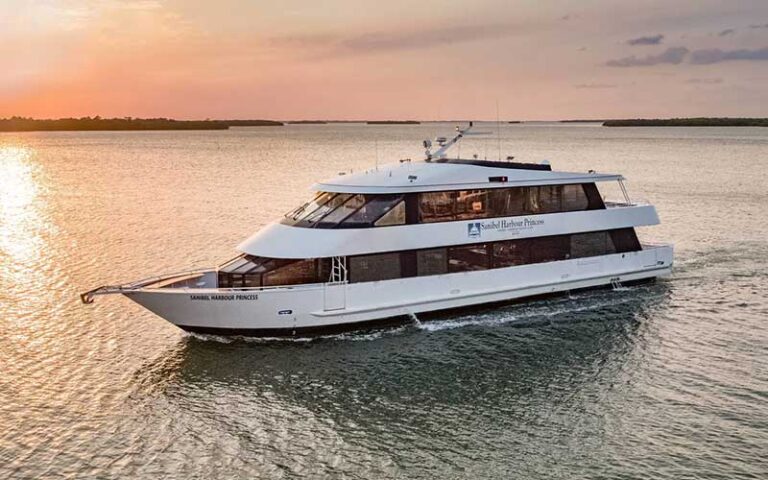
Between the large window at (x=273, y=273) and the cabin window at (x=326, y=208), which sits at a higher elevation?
the cabin window at (x=326, y=208)

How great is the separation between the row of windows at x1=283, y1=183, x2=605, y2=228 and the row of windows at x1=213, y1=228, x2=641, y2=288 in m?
0.96

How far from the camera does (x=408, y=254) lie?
64.7ft

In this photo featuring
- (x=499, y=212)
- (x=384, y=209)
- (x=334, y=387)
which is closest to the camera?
(x=334, y=387)

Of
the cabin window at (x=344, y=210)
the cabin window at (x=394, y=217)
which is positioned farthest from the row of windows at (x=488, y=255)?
the cabin window at (x=344, y=210)

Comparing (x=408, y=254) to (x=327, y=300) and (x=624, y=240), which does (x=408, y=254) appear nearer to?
(x=327, y=300)

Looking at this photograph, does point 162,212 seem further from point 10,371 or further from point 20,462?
point 20,462

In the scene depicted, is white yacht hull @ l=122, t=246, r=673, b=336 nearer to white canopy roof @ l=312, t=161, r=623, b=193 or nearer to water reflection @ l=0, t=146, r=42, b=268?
white canopy roof @ l=312, t=161, r=623, b=193

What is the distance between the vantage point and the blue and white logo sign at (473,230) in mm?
20688

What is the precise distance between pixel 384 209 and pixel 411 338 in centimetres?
381

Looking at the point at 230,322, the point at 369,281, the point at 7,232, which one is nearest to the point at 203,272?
the point at 230,322

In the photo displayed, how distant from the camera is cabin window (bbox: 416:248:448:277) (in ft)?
65.4

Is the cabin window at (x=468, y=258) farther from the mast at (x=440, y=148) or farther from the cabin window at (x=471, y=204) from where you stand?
the mast at (x=440, y=148)

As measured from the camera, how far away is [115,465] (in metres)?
12.4

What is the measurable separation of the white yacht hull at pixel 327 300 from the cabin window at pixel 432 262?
0.67ft
